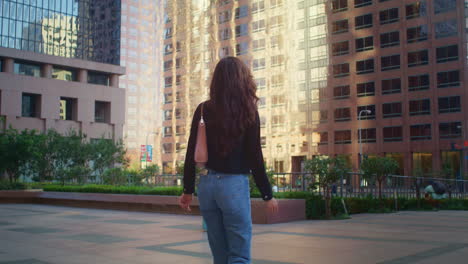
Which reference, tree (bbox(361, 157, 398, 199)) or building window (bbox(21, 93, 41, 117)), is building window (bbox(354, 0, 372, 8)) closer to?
building window (bbox(21, 93, 41, 117))

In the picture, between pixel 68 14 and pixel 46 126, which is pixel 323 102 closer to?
pixel 46 126

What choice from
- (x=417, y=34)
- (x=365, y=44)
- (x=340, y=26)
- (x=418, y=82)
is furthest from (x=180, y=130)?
(x=417, y=34)

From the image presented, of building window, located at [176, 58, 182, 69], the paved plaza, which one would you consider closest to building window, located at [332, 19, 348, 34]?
building window, located at [176, 58, 182, 69]

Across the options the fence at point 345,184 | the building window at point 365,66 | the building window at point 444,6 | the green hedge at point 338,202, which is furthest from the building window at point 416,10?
the green hedge at point 338,202

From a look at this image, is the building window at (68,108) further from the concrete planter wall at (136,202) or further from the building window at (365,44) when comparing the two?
the concrete planter wall at (136,202)

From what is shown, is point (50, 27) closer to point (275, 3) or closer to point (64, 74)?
point (64, 74)

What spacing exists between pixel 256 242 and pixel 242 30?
76.7 meters

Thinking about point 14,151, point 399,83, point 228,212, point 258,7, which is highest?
point 258,7

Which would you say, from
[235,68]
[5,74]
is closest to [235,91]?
[235,68]

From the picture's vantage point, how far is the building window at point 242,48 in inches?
3260

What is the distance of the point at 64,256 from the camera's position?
7629mm

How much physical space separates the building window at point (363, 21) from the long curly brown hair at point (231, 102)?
6713cm

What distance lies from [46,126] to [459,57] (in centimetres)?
5102

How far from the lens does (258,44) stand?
266ft
